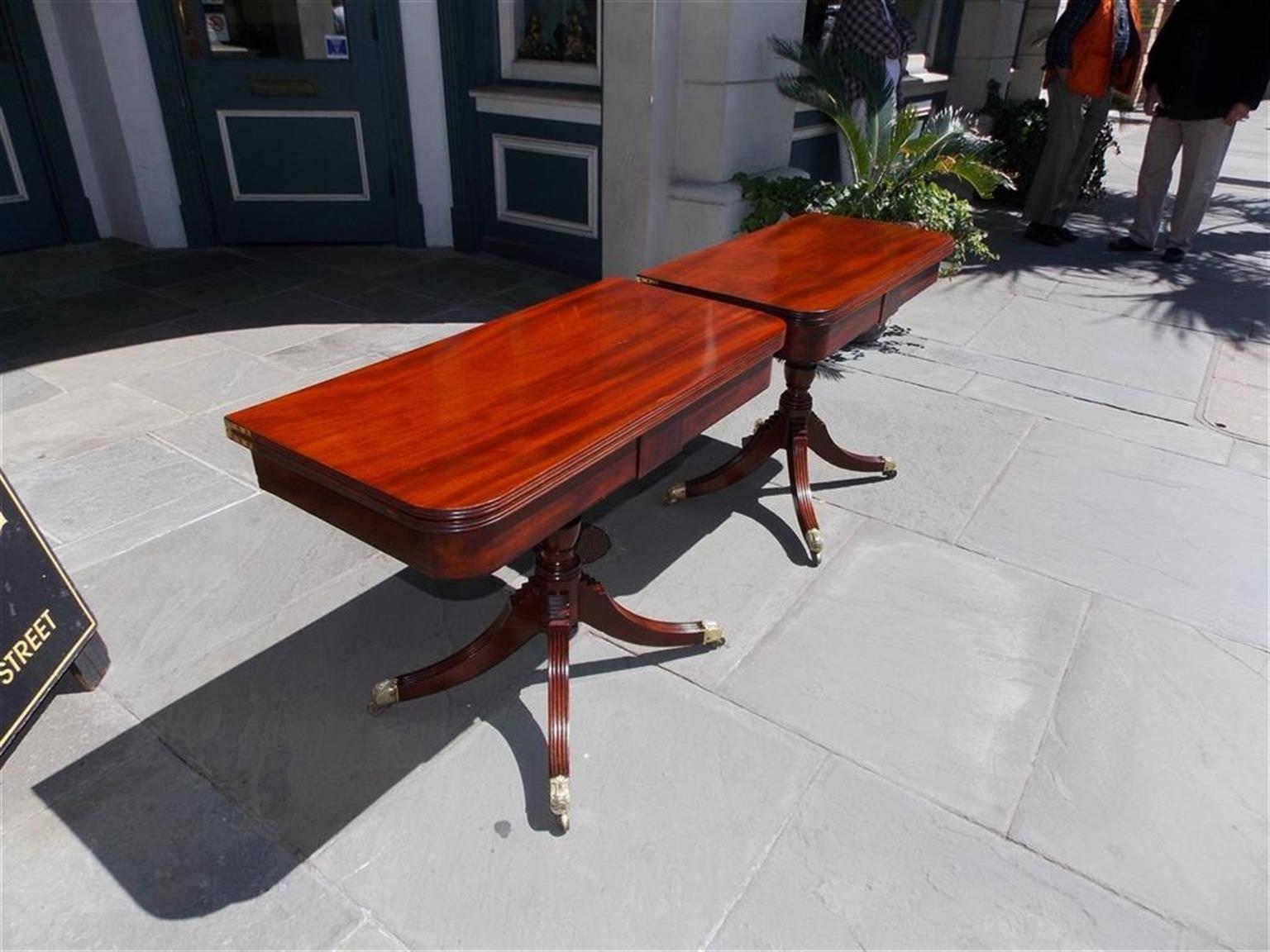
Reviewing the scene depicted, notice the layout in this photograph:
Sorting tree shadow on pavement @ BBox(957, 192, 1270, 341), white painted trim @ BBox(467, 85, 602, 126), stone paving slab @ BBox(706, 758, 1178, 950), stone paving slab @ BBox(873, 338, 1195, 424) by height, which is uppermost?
white painted trim @ BBox(467, 85, 602, 126)

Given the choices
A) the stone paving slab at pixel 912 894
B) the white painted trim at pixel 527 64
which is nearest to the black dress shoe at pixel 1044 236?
the white painted trim at pixel 527 64

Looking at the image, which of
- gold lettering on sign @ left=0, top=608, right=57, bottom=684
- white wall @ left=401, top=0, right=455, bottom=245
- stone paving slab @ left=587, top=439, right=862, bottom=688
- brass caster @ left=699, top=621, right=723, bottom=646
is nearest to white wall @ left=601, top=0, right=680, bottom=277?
white wall @ left=401, top=0, right=455, bottom=245

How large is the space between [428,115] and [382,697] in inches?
190

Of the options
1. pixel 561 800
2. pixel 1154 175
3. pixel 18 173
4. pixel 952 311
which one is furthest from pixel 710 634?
pixel 18 173

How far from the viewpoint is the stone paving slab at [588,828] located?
5.85 feet

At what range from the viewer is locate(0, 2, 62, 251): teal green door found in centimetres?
561

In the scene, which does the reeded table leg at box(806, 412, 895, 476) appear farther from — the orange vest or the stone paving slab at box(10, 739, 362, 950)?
the orange vest

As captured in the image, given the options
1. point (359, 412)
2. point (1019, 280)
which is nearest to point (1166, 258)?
point (1019, 280)

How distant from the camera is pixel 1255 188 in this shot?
947 cm

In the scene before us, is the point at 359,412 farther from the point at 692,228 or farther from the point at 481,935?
the point at 692,228

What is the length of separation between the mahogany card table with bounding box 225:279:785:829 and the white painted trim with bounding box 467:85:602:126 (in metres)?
3.14

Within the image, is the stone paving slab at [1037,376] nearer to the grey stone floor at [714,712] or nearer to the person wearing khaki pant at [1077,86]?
the grey stone floor at [714,712]

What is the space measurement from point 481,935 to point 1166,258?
6809mm

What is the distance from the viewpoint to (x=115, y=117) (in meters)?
5.71
